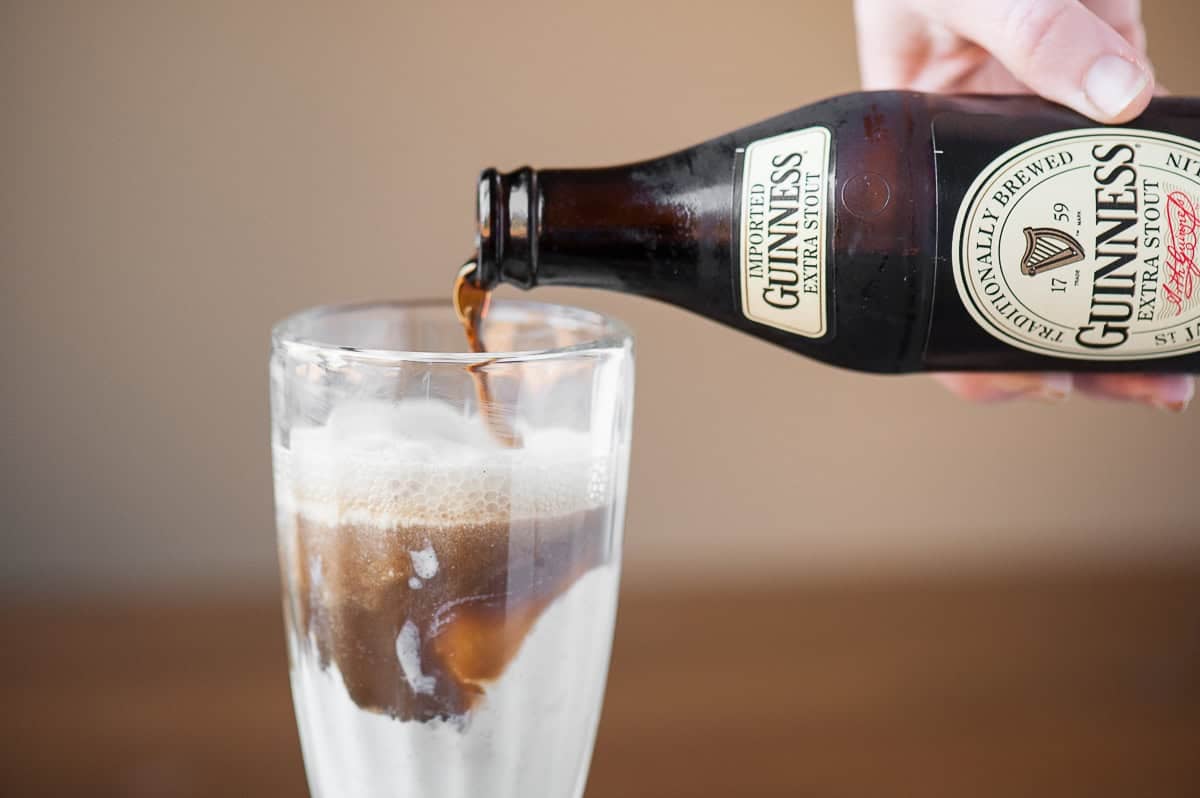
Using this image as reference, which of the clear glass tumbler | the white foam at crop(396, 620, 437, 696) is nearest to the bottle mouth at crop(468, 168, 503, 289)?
the clear glass tumbler

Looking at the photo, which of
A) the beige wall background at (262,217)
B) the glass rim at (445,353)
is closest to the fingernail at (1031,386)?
the glass rim at (445,353)

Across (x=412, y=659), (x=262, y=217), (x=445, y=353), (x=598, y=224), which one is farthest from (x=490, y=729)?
(x=262, y=217)

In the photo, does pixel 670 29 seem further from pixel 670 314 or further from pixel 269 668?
pixel 269 668

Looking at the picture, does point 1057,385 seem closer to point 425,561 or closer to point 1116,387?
point 1116,387

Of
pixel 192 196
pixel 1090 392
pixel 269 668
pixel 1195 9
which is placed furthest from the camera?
pixel 1195 9

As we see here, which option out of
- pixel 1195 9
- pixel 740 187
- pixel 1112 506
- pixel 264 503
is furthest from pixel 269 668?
pixel 1195 9

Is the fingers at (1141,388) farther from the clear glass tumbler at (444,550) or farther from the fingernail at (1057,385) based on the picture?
the clear glass tumbler at (444,550)
